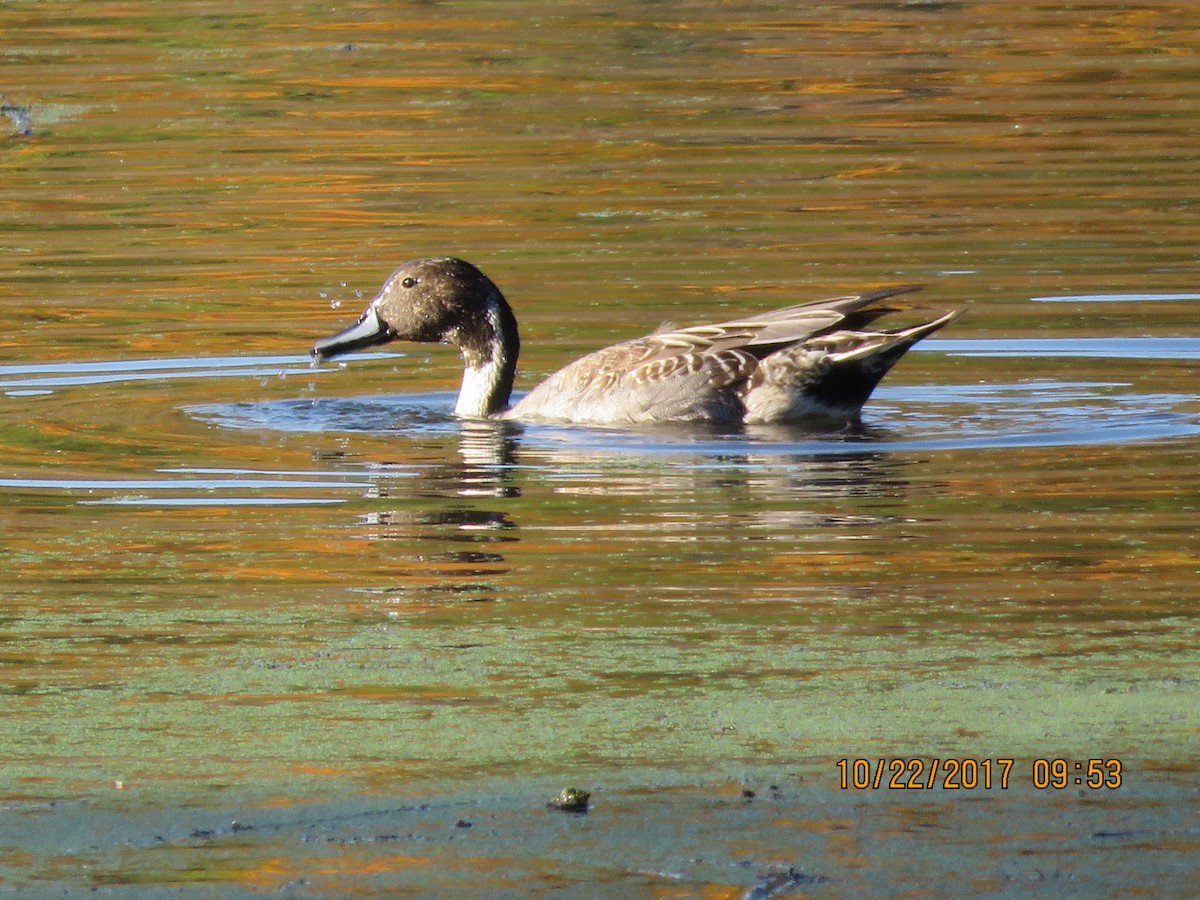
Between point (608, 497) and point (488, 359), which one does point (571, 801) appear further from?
point (488, 359)

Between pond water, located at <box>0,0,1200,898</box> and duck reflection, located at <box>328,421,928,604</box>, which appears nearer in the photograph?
pond water, located at <box>0,0,1200,898</box>

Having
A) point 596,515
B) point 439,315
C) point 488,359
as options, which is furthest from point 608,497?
point 439,315

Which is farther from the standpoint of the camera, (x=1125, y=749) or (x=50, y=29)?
(x=50, y=29)

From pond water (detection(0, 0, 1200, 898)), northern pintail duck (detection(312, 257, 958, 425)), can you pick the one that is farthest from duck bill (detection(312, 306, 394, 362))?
northern pintail duck (detection(312, 257, 958, 425))

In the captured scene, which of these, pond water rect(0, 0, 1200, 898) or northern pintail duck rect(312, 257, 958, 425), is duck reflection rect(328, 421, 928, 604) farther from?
northern pintail duck rect(312, 257, 958, 425)

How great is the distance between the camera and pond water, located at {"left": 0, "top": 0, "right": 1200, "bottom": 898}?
190 inches

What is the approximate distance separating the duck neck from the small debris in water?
5.17 metres

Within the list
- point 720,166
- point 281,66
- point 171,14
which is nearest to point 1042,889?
point 720,166

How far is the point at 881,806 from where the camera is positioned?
4859 mm

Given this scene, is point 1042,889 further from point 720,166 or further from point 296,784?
point 720,166

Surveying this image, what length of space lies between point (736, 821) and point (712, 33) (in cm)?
1626
